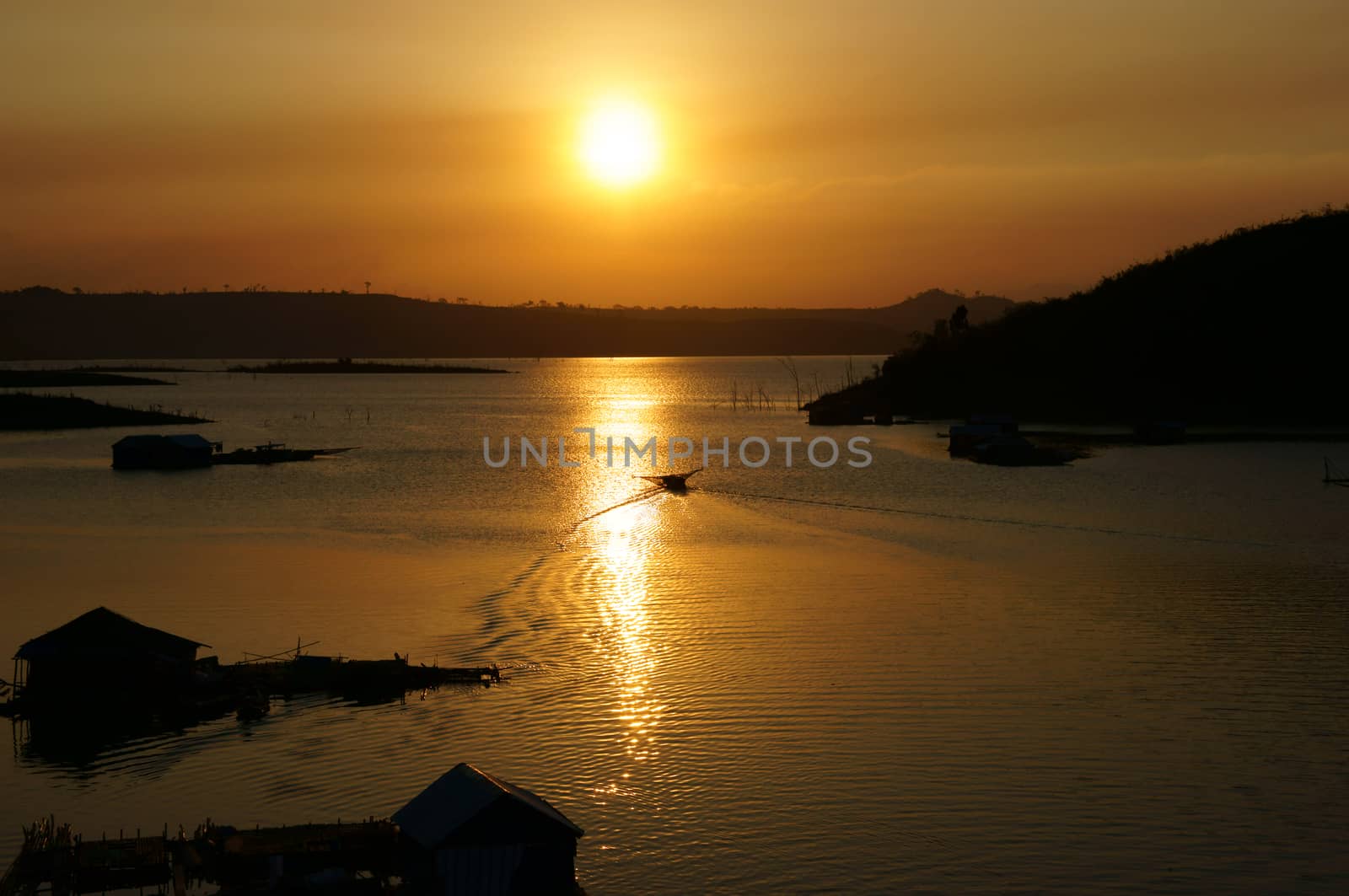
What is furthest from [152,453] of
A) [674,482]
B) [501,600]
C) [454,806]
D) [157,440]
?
[454,806]

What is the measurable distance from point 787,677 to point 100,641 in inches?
762

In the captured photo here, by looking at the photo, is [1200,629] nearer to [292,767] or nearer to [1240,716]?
[1240,716]

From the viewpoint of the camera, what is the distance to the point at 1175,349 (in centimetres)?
15250

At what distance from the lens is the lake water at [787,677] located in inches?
924

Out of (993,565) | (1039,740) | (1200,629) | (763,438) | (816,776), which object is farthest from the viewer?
(763,438)

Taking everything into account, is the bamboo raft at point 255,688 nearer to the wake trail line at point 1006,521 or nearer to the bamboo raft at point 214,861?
the bamboo raft at point 214,861

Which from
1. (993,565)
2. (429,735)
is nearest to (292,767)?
(429,735)

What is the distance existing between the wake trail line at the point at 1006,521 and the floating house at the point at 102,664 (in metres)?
45.1

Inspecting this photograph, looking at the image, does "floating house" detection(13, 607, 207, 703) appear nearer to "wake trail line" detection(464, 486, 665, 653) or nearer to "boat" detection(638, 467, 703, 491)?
"wake trail line" detection(464, 486, 665, 653)

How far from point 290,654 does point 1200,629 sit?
29758mm

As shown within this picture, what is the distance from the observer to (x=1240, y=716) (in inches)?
1184

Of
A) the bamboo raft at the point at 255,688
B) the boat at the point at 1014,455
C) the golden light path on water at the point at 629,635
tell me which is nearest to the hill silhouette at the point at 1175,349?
the boat at the point at 1014,455

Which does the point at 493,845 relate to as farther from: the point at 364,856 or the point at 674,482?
the point at 674,482

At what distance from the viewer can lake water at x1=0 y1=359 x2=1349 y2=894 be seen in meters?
23.5
